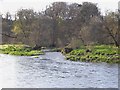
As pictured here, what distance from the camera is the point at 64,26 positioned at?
56.7 meters

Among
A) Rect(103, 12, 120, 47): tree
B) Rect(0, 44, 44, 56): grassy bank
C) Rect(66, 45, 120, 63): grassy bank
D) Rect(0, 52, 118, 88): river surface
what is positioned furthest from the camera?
Rect(0, 44, 44, 56): grassy bank

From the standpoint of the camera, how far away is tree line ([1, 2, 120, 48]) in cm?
4162

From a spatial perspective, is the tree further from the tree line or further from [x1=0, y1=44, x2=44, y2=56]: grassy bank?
[x1=0, y1=44, x2=44, y2=56]: grassy bank

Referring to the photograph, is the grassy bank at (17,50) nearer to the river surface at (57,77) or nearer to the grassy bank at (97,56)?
the grassy bank at (97,56)

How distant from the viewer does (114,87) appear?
1706 cm

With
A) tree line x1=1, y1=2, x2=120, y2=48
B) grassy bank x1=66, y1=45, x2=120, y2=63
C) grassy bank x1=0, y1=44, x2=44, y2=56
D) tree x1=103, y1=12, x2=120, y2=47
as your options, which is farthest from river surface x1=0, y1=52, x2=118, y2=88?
tree x1=103, y1=12, x2=120, y2=47

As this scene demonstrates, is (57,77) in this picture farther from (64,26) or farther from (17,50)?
(64,26)

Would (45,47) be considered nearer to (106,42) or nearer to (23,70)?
(106,42)

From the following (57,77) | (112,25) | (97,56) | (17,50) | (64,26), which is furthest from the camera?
(64,26)

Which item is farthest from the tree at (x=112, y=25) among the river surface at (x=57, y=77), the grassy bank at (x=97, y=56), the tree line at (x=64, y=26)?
the river surface at (x=57, y=77)

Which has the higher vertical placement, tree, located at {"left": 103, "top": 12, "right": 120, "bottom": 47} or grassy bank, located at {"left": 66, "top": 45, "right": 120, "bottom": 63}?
tree, located at {"left": 103, "top": 12, "right": 120, "bottom": 47}

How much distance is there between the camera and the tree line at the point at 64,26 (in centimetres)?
4162

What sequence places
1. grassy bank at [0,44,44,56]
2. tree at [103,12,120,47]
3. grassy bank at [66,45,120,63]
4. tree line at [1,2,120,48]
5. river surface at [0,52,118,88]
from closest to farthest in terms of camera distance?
river surface at [0,52,118,88] → grassy bank at [66,45,120,63] → tree at [103,12,120,47] → grassy bank at [0,44,44,56] → tree line at [1,2,120,48]

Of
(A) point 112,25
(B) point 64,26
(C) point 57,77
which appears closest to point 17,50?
(A) point 112,25
